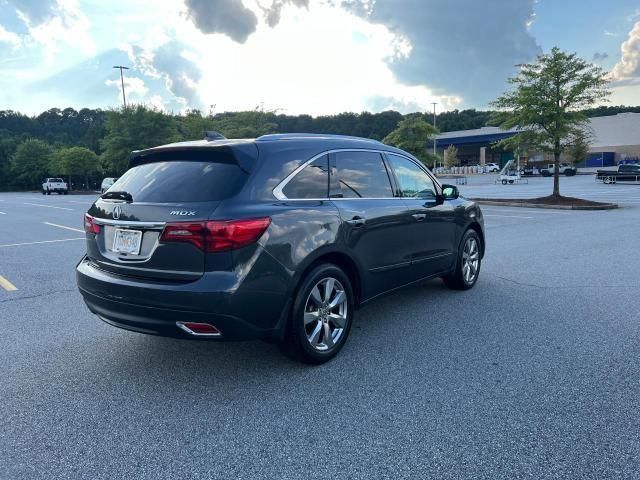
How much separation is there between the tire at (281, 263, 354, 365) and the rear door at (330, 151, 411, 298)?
33cm

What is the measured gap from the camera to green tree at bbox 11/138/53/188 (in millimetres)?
69375

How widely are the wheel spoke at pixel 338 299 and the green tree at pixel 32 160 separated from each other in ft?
250

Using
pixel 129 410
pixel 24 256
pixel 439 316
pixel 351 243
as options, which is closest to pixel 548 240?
pixel 439 316

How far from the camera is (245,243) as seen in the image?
324 centimetres

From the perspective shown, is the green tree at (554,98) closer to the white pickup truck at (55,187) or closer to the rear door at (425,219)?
the rear door at (425,219)

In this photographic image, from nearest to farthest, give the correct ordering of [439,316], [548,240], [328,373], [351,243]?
[328,373], [351,243], [439,316], [548,240]

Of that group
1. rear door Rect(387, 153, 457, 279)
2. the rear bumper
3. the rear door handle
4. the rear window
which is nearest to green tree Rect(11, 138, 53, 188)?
rear door Rect(387, 153, 457, 279)

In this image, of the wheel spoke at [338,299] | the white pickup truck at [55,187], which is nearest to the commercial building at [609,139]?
the white pickup truck at [55,187]

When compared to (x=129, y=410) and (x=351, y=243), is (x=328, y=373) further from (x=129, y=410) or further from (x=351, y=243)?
(x=129, y=410)

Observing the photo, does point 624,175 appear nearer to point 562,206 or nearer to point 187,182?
point 562,206

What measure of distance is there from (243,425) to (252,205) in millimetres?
1437

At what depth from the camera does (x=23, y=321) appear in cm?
507

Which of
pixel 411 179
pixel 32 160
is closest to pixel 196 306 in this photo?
pixel 411 179

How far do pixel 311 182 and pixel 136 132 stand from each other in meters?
43.7
